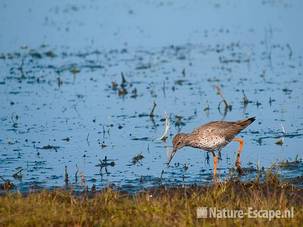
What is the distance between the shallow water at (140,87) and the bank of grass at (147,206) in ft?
3.69

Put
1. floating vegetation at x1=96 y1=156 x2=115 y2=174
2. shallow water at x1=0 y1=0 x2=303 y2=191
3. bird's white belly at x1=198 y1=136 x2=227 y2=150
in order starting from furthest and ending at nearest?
shallow water at x1=0 y1=0 x2=303 y2=191 → floating vegetation at x1=96 y1=156 x2=115 y2=174 → bird's white belly at x1=198 y1=136 x2=227 y2=150

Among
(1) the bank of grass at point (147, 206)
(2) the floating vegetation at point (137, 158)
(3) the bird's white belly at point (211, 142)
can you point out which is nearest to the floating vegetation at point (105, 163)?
(2) the floating vegetation at point (137, 158)

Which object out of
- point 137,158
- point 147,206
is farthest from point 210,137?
point 147,206

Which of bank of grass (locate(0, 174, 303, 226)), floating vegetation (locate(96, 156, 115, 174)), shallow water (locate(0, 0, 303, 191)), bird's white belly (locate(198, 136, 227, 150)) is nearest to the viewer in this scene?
bank of grass (locate(0, 174, 303, 226))

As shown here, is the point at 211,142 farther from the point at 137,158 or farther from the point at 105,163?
the point at 105,163

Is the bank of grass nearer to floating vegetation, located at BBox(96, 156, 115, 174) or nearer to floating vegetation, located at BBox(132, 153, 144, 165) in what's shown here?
floating vegetation, located at BBox(96, 156, 115, 174)

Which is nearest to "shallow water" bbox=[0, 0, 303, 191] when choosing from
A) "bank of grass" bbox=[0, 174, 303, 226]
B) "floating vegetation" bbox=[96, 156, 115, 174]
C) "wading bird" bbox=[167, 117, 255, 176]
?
"floating vegetation" bbox=[96, 156, 115, 174]

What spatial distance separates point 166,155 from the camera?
11523mm

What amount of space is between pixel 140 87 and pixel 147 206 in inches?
327

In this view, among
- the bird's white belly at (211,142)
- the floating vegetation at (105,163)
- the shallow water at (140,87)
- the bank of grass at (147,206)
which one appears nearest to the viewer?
the bank of grass at (147,206)

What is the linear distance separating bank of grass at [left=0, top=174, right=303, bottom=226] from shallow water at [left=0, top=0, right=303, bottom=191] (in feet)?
3.69

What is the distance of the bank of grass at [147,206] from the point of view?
24.0ft

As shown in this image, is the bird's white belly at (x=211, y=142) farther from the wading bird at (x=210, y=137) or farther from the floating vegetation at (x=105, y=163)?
the floating vegetation at (x=105, y=163)

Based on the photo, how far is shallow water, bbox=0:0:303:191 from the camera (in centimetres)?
1116
